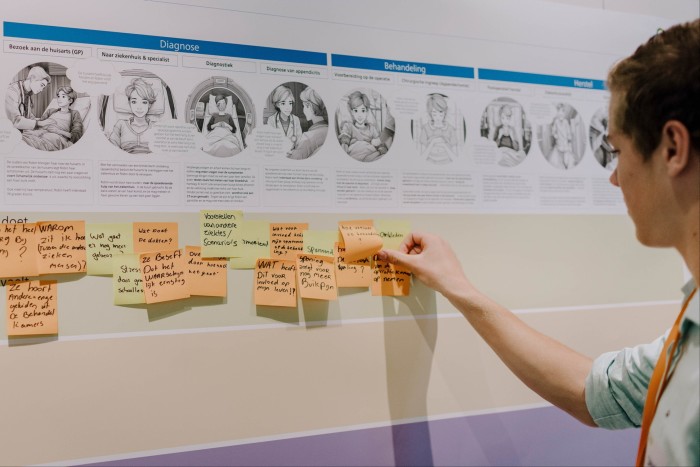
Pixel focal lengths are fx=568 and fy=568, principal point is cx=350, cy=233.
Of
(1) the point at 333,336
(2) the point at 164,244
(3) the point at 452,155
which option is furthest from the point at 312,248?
(3) the point at 452,155

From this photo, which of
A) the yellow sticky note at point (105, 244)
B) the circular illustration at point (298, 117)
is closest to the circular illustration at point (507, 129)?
the circular illustration at point (298, 117)

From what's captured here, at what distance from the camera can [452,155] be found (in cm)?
130

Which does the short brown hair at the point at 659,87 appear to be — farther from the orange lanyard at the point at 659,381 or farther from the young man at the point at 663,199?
the orange lanyard at the point at 659,381

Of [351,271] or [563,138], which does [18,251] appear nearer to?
[351,271]

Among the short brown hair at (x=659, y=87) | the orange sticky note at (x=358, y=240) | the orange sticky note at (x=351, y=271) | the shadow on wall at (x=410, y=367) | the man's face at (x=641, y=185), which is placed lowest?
the shadow on wall at (x=410, y=367)

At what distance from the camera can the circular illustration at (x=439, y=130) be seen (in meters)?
1.27

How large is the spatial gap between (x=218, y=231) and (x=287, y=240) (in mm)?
139

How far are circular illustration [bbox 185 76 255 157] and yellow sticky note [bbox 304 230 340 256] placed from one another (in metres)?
0.22

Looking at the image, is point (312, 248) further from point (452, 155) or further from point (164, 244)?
point (452, 155)

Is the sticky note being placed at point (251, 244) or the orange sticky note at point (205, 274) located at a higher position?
the sticky note being placed at point (251, 244)

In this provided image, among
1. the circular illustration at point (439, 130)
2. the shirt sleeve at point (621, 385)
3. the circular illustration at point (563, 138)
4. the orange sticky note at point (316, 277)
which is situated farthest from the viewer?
the circular illustration at point (563, 138)

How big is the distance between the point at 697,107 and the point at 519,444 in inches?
34.8

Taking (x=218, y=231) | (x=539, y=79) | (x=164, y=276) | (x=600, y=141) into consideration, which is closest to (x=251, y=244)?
(x=218, y=231)

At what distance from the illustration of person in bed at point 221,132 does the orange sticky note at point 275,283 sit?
0.23 metres
